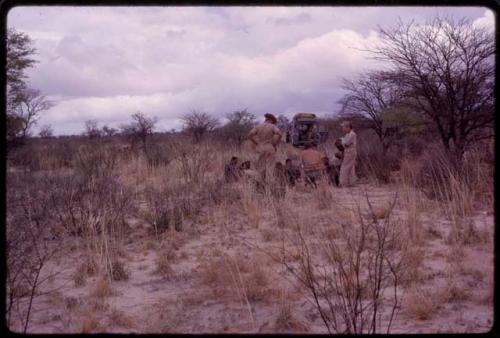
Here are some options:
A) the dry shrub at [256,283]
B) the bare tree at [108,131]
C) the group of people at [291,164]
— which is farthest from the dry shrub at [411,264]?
the bare tree at [108,131]

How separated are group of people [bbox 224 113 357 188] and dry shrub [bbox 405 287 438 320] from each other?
4977 mm

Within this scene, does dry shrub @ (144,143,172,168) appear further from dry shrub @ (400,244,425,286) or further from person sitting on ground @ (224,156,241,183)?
dry shrub @ (400,244,425,286)

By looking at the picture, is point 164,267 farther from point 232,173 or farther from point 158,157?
point 158,157

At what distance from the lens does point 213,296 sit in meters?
4.38

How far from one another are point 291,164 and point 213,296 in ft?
19.7

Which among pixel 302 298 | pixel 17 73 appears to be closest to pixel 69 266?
pixel 302 298

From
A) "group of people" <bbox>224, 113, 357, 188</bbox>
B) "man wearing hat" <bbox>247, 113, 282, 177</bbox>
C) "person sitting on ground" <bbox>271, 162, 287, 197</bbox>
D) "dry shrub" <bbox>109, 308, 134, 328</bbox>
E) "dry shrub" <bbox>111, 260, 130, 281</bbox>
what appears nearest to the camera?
"dry shrub" <bbox>109, 308, 134, 328</bbox>

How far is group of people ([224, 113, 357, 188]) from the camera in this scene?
30.8ft

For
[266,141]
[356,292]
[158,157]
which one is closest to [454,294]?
[356,292]

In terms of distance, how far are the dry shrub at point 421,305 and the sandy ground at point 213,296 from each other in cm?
4

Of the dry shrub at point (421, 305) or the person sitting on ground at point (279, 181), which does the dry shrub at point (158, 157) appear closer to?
the person sitting on ground at point (279, 181)

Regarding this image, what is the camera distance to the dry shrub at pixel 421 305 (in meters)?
3.77

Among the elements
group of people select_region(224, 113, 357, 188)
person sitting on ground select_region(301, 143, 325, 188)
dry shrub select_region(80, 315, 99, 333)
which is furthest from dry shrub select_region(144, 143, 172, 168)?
dry shrub select_region(80, 315, 99, 333)

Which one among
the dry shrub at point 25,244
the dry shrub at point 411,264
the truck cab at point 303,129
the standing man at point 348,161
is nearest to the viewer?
the dry shrub at point 25,244
